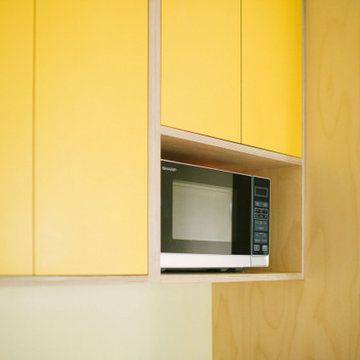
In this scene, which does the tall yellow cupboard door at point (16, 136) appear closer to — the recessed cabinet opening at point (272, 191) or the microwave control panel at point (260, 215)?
the recessed cabinet opening at point (272, 191)

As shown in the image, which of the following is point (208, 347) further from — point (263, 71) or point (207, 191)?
point (263, 71)

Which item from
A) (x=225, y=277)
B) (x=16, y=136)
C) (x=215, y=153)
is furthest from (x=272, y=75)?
(x=16, y=136)

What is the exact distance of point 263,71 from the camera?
4.64 ft

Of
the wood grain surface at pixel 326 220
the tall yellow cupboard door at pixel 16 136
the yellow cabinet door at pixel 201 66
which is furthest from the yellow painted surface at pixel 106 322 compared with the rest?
the yellow cabinet door at pixel 201 66

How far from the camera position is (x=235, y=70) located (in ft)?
4.36

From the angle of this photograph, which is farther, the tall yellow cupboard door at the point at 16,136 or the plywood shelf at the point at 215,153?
the plywood shelf at the point at 215,153

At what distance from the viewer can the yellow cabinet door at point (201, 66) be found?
1161mm

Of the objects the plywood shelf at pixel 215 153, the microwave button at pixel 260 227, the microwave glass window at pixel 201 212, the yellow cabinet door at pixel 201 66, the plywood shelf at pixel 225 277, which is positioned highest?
the yellow cabinet door at pixel 201 66

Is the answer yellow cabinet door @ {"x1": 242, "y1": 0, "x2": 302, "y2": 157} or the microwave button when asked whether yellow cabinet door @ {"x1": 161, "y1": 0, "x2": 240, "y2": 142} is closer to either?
yellow cabinet door @ {"x1": 242, "y1": 0, "x2": 302, "y2": 157}

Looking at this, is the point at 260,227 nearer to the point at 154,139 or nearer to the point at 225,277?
the point at 225,277

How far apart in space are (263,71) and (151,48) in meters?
0.43

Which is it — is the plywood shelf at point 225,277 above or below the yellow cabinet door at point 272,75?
below

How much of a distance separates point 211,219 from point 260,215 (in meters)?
0.20

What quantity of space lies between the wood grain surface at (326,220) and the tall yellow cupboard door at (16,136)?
0.91m
